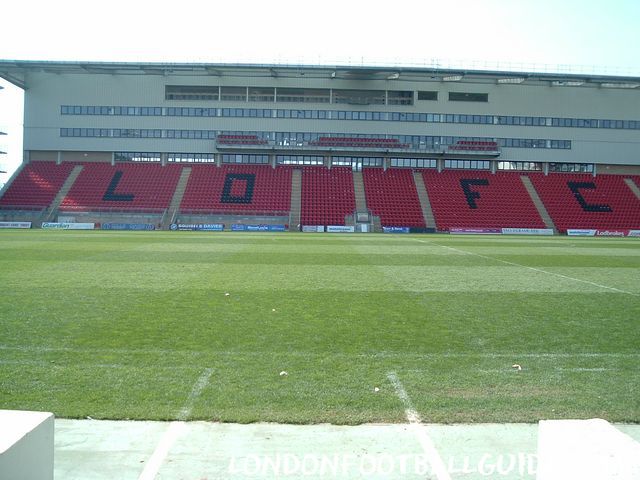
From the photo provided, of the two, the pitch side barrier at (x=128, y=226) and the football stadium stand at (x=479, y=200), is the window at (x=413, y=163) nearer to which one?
the football stadium stand at (x=479, y=200)

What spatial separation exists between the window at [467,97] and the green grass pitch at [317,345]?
148 feet

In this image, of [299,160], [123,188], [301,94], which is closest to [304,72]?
[301,94]

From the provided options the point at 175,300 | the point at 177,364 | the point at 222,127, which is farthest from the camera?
the point at 222,127

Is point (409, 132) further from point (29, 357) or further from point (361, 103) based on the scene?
point (29, 357)

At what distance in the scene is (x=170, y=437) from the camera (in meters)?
4.38

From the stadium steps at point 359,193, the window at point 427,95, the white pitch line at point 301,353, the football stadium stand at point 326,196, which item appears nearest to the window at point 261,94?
the football stadium stand at point 326,196

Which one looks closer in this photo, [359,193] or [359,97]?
[359,193]

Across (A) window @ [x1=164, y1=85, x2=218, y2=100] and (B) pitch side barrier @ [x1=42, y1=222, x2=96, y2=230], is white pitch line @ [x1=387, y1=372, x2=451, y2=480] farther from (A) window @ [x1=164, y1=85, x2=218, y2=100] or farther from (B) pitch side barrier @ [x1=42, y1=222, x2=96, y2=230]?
(A) window @ [x1=164, y1=85, x2=218, y2=100]

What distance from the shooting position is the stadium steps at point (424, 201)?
4993 cm

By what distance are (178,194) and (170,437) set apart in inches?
1960

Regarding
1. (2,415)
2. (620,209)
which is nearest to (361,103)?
(620,209)

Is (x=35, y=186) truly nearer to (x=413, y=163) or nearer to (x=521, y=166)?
(x=413, y=163)

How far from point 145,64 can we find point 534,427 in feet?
174

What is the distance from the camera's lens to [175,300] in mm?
10648
